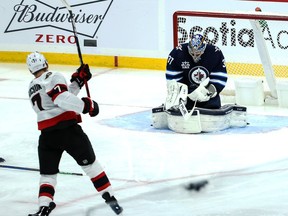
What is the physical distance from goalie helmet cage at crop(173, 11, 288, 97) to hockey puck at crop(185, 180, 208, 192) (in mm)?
2584

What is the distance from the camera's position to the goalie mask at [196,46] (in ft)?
22.3

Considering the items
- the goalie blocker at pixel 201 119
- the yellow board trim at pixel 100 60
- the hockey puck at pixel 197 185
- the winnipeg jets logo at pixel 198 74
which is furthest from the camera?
the yellow board trim at pixel 100 60

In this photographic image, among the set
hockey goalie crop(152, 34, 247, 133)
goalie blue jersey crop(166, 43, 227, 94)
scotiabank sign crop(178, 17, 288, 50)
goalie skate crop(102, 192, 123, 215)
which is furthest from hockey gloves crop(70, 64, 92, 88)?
scotiabank sign crop(178, 17, 288, 50)

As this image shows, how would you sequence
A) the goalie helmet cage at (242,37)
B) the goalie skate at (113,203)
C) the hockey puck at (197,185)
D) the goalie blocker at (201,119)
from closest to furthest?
the goalie skate at (113,203), the hockey puck at (197,185), the goalie blocker at (201,119), the goalie helmet cage at (242,37)

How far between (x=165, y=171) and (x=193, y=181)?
296 millimetres

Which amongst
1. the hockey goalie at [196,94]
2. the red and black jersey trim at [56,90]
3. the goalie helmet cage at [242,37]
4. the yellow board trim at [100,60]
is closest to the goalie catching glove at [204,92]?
the hockey goalie at [196,94]

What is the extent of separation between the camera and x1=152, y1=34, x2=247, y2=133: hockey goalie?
6785 millimetres

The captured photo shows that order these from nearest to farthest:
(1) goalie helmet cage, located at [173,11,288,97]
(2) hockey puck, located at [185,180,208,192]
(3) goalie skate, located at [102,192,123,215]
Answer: (3) goalie skate, located at [102,192,123,215] < (2) hockey puck, located at [185,180,208,192] < (1) goalie helmet cage, located at [173,11,288,97]

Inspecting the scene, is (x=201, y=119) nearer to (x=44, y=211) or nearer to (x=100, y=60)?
(x=44, y=211)

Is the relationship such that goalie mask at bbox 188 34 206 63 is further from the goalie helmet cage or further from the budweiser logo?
the budweiser logo

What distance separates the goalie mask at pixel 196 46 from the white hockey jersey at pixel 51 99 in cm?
219

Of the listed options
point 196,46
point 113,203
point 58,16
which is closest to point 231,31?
point 196,46

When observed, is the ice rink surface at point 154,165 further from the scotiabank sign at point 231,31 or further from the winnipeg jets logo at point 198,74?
the scotiabank sign at point 231,31

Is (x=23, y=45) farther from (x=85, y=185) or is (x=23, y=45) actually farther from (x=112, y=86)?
(x=85, y=185)
